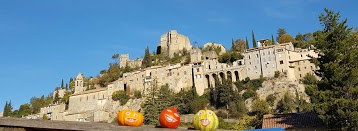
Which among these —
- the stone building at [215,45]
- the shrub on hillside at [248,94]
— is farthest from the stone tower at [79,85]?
the shrub on hillside at [248,94]

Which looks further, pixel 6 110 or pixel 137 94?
pixel 6 110

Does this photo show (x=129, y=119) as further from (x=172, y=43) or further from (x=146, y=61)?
(x=172, y=43)

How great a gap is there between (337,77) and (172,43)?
89951 mm

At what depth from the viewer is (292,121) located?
1235 inches

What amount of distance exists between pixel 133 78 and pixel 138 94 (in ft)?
20.2

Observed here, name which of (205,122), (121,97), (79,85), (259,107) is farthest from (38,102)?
(205,122)

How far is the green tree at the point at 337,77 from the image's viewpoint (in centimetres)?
2636

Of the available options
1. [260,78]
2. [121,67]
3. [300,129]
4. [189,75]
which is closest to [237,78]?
[260,78]

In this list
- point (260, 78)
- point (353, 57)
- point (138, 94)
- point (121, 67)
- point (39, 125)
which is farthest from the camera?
point (121, 67)

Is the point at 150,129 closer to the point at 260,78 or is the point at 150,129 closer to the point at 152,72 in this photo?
the point at 260,78

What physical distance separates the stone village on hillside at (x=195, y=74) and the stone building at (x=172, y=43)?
1756 centimetres

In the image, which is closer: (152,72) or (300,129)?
(300,129)

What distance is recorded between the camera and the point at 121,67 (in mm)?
113250

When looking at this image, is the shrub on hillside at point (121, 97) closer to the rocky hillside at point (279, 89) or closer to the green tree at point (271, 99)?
the rocky hillside at point (279, 89)
